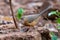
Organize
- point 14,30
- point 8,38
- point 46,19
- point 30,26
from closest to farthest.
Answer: point 8,38
point 14,30
point 30,26
point 46,19

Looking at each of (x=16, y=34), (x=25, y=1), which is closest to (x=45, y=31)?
(x=16, y=34)

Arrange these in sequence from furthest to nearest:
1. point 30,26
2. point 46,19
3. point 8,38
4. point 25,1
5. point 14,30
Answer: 1. point 25,1
2. point 46,19
3. point 30,26
4. point 14,30
5. point 8,38

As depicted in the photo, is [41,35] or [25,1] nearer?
[41,35]

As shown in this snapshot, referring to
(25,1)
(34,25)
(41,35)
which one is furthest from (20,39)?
(25,1)

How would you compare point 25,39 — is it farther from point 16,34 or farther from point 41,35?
point 41,35

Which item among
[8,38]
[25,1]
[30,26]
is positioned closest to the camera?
[8,38]

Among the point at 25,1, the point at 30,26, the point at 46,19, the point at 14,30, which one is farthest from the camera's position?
the point at 25,1

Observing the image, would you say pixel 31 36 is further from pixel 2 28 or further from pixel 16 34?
pixel 2 28

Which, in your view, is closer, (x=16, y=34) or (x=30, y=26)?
(x=16, y=34)

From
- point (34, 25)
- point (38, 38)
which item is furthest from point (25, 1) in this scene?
point (38, 38)
